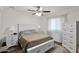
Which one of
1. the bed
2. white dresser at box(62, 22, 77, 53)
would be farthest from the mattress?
white dresser at box(62, 22, 77, 53)

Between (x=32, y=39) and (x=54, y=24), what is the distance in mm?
440

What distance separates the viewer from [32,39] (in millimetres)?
1303

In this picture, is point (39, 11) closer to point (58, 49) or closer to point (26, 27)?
point (26, 27)

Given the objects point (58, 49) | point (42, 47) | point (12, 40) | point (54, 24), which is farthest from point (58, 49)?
point (12, 40)

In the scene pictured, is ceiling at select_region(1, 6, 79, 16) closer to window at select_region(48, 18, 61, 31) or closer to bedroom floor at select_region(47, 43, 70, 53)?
window at select_region(48, 18, 61, 31)

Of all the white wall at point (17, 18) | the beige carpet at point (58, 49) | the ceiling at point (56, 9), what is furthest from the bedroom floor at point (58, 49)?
the ceiling at point (56, 9)

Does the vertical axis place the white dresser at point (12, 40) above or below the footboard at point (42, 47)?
above

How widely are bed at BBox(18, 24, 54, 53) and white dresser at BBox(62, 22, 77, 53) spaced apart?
0.73 ft

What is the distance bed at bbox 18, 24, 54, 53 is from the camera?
1.30m

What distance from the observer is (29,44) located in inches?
50.7

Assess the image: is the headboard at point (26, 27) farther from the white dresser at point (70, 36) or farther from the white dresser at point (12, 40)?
the white dresser at point (70, 36)

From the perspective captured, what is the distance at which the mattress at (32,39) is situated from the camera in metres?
1.28

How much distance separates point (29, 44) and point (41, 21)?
0.42 meters
